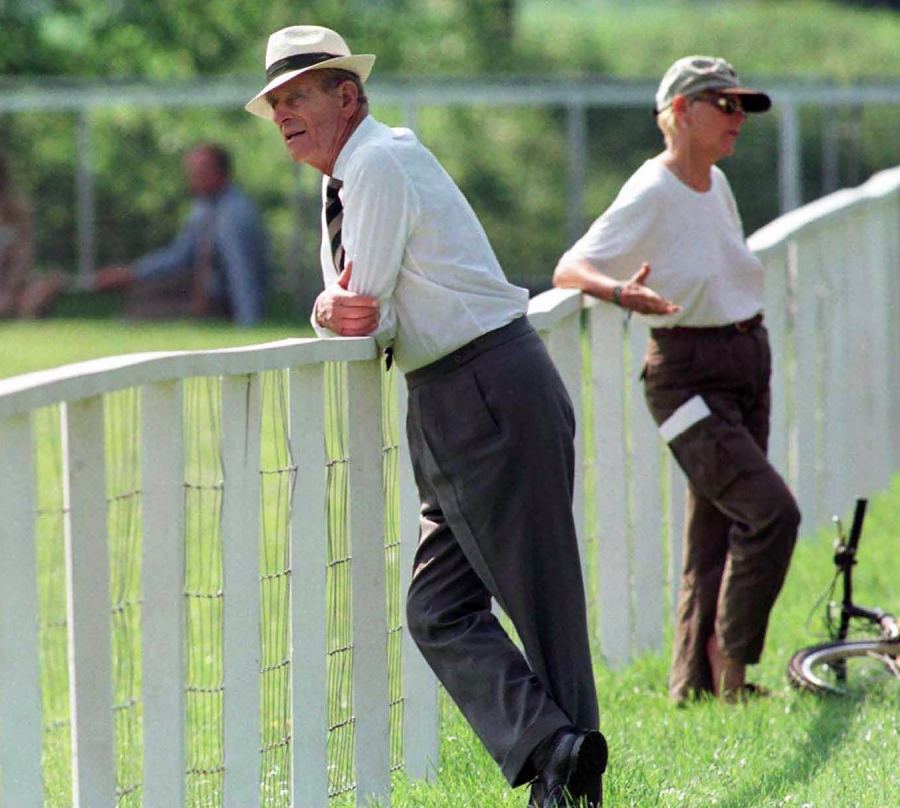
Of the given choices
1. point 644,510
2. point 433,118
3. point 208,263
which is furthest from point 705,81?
point 433,118

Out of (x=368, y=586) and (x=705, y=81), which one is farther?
(x=705, y=81)

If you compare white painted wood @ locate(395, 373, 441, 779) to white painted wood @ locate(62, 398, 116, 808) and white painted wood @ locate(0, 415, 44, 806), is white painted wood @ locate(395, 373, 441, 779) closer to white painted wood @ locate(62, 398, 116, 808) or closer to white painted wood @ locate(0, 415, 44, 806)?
white painted wood @ locate(62, 398, 116, 808)

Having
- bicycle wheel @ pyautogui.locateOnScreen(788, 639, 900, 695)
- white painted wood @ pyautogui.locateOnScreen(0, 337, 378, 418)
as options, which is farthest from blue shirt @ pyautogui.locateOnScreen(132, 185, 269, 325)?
white painted wood @ pyautogui.locateOnScreen(0, 337, 378, 418)

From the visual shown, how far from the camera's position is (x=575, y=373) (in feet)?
21.2

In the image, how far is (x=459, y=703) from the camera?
15.7ft

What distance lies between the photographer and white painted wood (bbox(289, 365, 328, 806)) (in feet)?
15.4

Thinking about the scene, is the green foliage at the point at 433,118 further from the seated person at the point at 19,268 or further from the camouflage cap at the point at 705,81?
the camouflage cap at the point at 705,81

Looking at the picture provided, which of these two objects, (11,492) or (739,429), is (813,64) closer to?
(739,429)

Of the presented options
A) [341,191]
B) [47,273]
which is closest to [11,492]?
[341,191]

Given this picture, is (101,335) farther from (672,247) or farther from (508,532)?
(508,532)

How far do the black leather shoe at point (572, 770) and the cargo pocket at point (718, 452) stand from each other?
5.38 feet

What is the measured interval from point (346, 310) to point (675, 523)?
2812 mm

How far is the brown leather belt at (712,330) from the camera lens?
20.2 feet

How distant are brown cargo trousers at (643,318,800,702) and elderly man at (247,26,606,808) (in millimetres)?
1453
